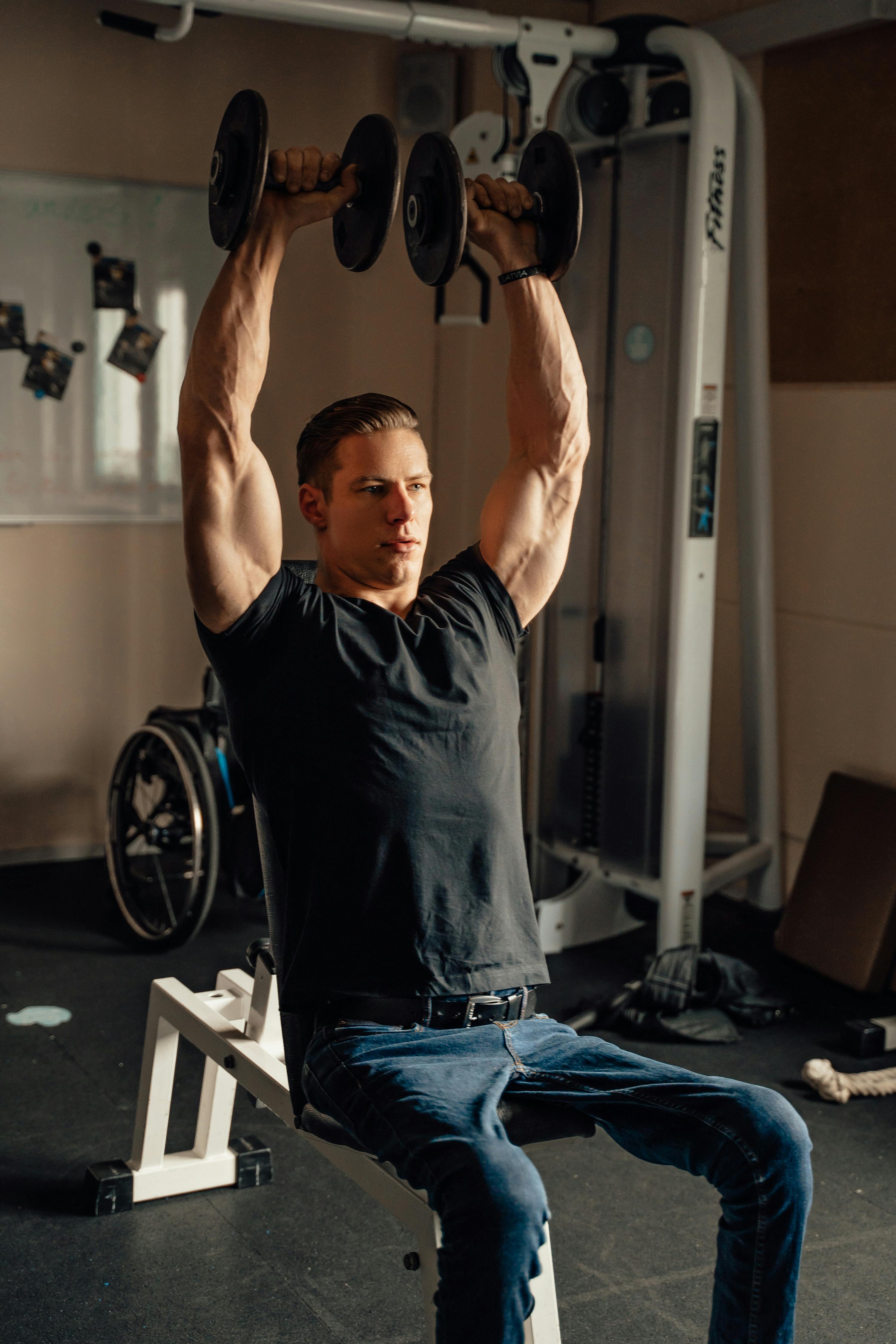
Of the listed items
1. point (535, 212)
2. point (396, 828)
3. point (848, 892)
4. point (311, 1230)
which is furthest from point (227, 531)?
point (848, 892)

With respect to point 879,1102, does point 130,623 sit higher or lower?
higher

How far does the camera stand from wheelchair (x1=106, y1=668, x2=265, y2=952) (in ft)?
11.3

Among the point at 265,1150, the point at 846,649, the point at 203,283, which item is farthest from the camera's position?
the point at 203,283

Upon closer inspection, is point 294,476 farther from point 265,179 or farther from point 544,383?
point 265,179

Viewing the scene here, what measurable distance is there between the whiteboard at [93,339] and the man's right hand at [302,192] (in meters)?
2.64

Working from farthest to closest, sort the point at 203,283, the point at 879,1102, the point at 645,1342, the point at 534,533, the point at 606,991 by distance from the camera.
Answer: the point at 203,283, the point at 606,991, the point at 879,1102, the point at 645,1342, the point at 534,533

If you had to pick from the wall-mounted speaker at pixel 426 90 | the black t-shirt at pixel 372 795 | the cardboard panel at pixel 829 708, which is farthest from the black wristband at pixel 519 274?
the wall-mounted speaker at pixel 426 90

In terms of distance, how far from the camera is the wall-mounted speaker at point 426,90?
4.41 m

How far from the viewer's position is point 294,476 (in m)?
4.50

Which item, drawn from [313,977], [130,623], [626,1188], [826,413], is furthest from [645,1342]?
[130,623]

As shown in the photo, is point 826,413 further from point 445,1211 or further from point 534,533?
point 445,1211

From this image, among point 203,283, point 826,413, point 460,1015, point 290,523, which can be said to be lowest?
point 460,1015

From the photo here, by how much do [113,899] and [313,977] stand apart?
85.4 inches

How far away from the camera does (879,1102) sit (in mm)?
2814
